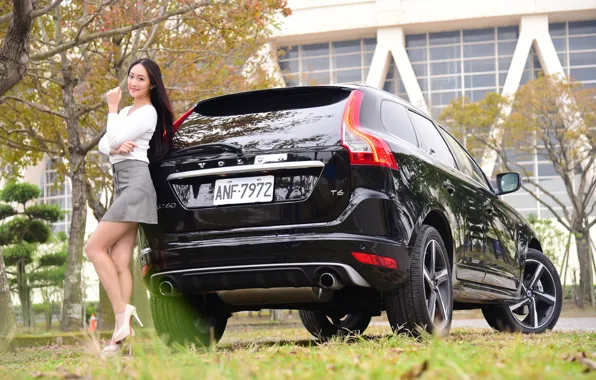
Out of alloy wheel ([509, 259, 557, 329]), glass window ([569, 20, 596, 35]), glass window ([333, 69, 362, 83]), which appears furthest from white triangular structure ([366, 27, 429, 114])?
alloy wheel ([509, 259, 557, 329])

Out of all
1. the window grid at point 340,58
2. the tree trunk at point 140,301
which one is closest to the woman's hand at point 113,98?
the tree trunk at point 140,301

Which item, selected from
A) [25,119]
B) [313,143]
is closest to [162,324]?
[313,143]

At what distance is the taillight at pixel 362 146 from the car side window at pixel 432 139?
1069 mm

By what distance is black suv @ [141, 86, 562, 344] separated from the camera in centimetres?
553

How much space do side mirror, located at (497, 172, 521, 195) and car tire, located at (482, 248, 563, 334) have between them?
0.90 m

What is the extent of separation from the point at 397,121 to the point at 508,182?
2.22m

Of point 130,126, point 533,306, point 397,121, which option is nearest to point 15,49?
point 130,126

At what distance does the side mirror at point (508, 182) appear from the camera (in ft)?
26.7

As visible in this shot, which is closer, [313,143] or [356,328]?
[313,143]

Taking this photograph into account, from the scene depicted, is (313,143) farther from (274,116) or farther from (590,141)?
(590,141)

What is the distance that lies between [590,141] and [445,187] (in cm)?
2388

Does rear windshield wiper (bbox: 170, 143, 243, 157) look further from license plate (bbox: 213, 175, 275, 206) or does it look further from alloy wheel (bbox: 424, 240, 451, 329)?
alloy wheel (bbox: 424, 240, 451, 329)

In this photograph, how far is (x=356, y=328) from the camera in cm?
875

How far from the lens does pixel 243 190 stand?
225 inches
